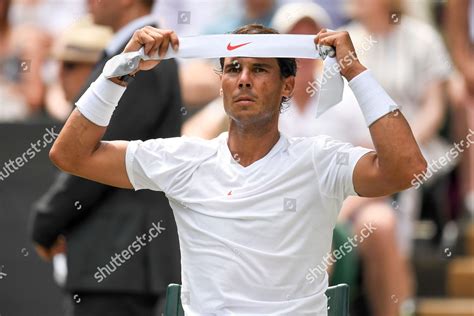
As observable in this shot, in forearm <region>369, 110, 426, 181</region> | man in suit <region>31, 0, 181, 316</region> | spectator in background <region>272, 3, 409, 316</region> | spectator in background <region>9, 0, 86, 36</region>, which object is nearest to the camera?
forearm <region>369, 110, 426, 181</region>

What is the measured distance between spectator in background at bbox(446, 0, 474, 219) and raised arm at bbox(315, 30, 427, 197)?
360 centimetres

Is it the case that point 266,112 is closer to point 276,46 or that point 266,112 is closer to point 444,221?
point 276,46

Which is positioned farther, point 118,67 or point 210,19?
point 210,19

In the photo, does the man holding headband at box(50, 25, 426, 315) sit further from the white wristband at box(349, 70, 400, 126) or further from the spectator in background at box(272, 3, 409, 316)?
the spectator in background at box(272, 3, 409, 316)

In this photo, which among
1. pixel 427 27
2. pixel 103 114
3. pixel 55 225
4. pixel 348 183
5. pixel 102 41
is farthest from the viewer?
pixel 427 27

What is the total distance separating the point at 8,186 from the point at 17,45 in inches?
38.9

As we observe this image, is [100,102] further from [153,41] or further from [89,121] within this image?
[153,41]

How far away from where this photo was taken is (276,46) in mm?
4453

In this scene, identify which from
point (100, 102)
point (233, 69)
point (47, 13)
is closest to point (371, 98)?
point (233, 69)

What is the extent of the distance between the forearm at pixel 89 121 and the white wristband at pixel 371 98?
86cm

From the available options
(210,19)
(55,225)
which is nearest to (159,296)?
(55,225)

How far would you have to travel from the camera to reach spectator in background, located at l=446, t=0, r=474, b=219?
7.86 meters

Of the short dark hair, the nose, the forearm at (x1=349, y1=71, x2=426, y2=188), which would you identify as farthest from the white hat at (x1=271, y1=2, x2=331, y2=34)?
the forearm at (x1=349, y1=71, x2=426, y2=188)

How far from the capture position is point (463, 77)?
316 inches
